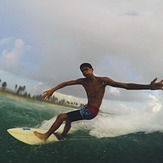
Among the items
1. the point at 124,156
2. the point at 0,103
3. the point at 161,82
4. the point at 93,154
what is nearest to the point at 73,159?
the point at 93,154

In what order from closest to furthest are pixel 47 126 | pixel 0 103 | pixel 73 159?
pixel 73 159 < pixel 47 126 < pixel 0 103

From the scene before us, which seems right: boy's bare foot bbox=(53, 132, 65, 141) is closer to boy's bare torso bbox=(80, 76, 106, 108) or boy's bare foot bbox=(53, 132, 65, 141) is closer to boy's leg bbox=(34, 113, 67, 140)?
boy's leg bbox=(34, 113, 67, 140)

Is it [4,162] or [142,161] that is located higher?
[142,161]

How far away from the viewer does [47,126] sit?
8.70 m

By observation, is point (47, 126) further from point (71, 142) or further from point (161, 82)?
point (161, 82)

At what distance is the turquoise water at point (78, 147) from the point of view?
705 cm

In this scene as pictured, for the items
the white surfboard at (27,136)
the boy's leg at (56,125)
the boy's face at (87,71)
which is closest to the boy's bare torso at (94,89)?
the boy's face at (87,71)

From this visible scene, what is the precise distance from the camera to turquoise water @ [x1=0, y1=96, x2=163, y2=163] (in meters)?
7.05

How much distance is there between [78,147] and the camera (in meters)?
7.66

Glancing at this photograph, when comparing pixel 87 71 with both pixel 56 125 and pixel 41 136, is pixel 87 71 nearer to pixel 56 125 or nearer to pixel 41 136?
pixel 56 125

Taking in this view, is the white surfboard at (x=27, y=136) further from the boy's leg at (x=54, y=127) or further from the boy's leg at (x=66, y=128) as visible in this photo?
the boy's leg at (x=66, y=128)

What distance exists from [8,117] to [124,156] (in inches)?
128

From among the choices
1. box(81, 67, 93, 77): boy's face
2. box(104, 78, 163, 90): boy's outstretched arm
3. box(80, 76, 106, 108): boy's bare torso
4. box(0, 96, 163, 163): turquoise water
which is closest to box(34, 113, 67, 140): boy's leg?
box(0, 96, 163, 163): turquoise water

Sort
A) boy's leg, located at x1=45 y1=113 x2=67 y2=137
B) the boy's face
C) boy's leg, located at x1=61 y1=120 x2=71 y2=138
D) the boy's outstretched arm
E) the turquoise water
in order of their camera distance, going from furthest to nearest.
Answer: boy's leg, located at x1=61 y1=120 x2=71 y2=138 < boy's leg, located at x1=45 y1=113 x2=67 y2=137 < the boy's face < the turquoise water < the boy's outstretched arm
